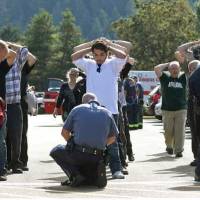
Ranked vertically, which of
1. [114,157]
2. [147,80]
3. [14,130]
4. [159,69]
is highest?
[159,69]

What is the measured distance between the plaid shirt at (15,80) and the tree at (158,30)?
53.4 metres

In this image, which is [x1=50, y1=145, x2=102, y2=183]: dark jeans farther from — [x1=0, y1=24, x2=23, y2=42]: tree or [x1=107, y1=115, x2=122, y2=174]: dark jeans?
[x1=0, y1=24, x2=23, y2=42]: tree

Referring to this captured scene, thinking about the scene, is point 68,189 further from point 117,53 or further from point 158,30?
point 158,30

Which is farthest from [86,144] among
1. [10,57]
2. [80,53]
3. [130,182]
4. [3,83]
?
[80,53]

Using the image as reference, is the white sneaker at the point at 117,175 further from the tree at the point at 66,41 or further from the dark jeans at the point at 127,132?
the tree at the point at 66,41

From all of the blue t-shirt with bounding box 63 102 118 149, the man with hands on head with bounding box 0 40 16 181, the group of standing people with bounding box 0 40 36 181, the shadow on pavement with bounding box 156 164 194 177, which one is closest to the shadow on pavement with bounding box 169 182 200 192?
the blue t-shirt with bounding box 63 102 118 149

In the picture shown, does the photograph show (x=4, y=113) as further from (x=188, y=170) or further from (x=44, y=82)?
(x=44, y=82)

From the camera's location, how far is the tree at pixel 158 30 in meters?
66.4

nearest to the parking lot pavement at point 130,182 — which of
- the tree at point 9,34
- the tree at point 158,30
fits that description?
the tree at point 158,30

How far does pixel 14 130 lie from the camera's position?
12938 millimetres

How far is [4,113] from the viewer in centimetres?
1200

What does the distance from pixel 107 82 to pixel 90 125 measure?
1.51 meters

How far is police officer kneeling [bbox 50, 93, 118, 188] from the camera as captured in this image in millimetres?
11164

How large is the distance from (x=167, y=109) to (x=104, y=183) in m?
5.85
